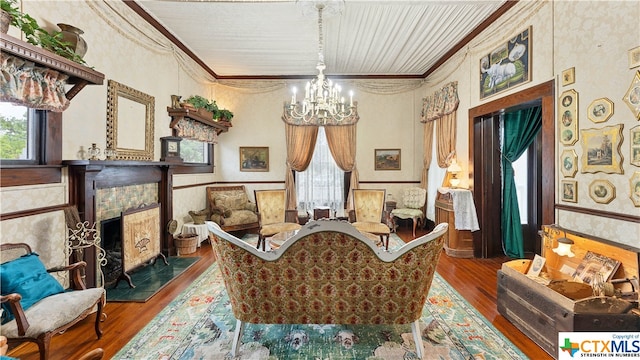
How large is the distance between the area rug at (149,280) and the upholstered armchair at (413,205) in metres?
4.26

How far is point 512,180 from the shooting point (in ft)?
15.3

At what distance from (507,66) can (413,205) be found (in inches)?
138

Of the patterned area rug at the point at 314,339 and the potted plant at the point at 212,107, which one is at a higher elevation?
the potted plant at the point at 212,107

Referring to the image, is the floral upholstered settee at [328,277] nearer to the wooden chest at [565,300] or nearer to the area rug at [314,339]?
the area rug at [314,339]

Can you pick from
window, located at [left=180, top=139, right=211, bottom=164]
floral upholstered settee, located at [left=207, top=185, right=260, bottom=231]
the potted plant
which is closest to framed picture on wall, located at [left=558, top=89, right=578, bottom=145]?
floral upholstered settee, located at [left=207, top=185, right=260, bottom=231]

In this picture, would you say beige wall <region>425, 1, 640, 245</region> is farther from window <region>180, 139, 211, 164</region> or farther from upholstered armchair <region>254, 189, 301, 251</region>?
window <region>180, 139, 211, 164</region>

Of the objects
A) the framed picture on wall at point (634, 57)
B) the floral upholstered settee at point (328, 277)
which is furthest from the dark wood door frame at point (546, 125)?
the floral upholstered settee at point (328, 277)

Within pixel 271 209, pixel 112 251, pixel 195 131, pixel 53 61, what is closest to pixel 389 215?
pixel 271 209

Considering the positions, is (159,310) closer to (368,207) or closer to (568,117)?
(368,207)

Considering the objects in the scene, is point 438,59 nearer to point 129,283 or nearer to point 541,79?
point 541,79

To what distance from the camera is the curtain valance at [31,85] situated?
2.13 m

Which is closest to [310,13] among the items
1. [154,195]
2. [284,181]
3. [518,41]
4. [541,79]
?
[518,41]

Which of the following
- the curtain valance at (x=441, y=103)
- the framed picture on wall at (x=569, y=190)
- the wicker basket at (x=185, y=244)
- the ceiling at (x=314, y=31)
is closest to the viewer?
the framed picture on wall at (x=569, y=190)

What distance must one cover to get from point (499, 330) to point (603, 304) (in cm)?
83
